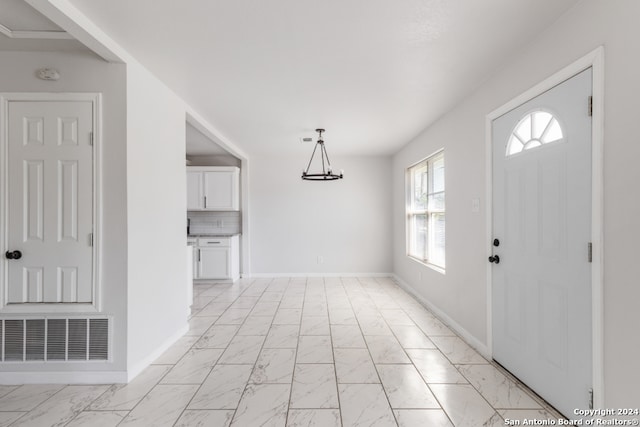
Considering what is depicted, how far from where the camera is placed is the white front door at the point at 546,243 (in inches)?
67.2

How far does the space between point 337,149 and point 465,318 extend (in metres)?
3.62

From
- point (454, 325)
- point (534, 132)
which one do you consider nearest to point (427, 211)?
point (454, 325)

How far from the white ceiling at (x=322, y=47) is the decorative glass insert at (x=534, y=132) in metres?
0.55

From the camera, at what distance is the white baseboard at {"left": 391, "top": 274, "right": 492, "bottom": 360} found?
270 cm

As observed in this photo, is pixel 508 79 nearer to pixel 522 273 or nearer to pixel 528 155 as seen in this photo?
pixel 528 155

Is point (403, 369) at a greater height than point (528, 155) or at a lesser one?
lesser

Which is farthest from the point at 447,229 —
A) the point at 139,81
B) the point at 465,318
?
the point at 139,81

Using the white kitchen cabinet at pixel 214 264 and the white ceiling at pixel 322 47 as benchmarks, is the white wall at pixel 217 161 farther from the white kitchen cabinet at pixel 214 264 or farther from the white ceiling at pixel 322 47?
the white ceiling at pixel 322 47

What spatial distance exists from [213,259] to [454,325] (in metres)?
4.30

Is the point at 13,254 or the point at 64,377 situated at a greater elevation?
the point at 13,254

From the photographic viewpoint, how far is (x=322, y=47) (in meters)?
2.14

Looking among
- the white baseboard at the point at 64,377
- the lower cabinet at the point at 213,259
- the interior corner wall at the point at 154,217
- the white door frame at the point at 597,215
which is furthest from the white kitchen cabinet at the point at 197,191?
the white door frame at the point at 597,215

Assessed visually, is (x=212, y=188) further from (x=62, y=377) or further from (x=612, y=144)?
(x=612, y=144)

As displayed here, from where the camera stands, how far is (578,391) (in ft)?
5.69
